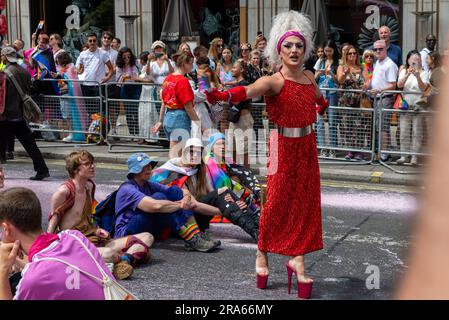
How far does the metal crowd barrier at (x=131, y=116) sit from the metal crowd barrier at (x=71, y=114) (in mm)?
259

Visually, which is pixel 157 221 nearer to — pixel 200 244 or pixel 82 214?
pixel 200 244

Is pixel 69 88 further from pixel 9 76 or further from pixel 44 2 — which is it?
pixel 44 2

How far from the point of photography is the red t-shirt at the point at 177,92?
9.38 meters

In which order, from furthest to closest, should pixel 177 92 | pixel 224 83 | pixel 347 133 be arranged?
pixel 224 83 < pixel 347 133 < pixel 177 92

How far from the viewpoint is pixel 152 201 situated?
6.69m

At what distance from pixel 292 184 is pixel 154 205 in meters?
1.53

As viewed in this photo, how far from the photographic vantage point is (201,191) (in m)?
7.49

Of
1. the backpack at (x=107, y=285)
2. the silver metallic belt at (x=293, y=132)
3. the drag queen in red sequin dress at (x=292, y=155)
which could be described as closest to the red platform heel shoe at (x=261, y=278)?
the drag queen in red sequin dress at (x=292, y=155)

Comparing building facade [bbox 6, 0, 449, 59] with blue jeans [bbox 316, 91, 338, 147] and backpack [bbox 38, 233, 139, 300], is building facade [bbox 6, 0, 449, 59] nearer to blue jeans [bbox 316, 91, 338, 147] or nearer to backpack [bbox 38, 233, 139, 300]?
blue jeans [bbox 316, 91, 338, 147]

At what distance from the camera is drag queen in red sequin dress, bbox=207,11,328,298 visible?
5.55 meters

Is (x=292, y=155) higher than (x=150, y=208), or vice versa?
(x=292, y=155)

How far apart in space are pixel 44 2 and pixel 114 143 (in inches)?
391

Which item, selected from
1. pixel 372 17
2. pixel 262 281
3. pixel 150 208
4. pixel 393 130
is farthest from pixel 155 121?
pixel 262 281
